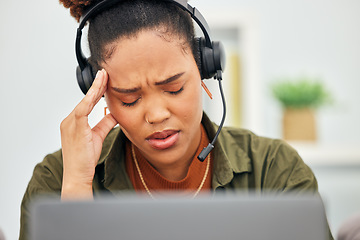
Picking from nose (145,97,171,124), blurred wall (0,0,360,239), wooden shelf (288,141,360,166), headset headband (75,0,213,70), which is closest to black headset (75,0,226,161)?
headset headband (75,0,213,70)

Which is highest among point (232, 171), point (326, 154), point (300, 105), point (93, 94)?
point (93, 94)

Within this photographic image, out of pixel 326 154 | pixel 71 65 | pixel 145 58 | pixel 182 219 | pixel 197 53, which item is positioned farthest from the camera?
pixel 71 65

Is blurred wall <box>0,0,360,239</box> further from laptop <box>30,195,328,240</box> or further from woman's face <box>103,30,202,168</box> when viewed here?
laptop <box>30,195,328,240</box>

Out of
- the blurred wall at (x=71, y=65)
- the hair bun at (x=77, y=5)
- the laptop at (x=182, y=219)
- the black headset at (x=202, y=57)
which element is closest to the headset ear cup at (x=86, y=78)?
the black headset at (x=202, y=57)

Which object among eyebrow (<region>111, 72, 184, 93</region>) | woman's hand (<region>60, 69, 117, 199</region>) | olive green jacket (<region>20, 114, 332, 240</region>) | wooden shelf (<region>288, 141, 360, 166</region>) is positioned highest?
eyebrow (<region>111, 72, 184, 93</region>)

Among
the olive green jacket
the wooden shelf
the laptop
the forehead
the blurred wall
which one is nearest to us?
the laptop

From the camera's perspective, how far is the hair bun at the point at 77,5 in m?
0.95

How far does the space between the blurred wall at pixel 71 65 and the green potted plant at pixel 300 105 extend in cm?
18

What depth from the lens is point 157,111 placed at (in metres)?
0.90

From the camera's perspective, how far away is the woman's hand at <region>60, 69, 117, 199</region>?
3.01 feet

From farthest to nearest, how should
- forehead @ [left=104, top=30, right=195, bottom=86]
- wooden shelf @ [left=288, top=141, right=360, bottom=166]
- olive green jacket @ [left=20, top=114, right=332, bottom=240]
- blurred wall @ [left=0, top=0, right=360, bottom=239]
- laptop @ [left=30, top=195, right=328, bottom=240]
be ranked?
blurred wall @ [left=0, top=0, right=360, bottom=239]
wooden shelf @ [left=288, top=141, right=360, bottom=166]
olive green jacket @ [left=20, top=114, right=332, bottom=240]
forehead @ [left=104, top=30, right=195, bottom=86]
laptop @ [left=30, top=195, right=328, bottom=240]

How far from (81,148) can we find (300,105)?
6.16 feet

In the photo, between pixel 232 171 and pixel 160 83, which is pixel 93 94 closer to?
pixel 160 83

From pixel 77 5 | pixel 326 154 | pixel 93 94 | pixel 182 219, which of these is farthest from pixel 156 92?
pixel 326 154
